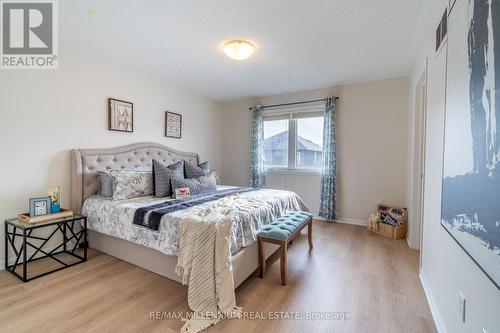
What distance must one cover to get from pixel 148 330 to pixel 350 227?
3271 mm

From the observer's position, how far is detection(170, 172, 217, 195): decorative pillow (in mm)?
2980

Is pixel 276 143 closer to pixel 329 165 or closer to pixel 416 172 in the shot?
pixel 329 165

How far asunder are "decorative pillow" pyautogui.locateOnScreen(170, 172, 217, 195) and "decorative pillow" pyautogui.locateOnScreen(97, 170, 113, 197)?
710 millimetres

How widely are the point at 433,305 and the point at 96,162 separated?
3.74 m

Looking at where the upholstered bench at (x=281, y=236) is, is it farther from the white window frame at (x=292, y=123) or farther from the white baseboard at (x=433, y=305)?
the white window frame at (x=292, y=123)

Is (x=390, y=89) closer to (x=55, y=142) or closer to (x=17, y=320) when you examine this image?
(x=55, y=142)

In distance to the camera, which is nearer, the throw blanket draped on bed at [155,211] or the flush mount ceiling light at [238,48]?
the throw blanket draped on bed at [155,211]

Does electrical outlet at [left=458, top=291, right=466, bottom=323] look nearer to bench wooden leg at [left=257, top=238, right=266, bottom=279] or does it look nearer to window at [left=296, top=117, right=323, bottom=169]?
bench wooden leg at [left=257, top=238, right=266, bottom=279]

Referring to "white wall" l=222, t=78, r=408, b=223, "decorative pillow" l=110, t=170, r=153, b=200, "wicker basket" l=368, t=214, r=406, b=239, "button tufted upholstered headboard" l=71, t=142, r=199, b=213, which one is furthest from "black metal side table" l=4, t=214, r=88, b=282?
"wicker basket" l=368, t=214, r=406, b=239

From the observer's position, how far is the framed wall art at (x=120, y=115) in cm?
316

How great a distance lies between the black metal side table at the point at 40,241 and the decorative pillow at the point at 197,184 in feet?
3.41

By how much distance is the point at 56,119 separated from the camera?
8.71 ft

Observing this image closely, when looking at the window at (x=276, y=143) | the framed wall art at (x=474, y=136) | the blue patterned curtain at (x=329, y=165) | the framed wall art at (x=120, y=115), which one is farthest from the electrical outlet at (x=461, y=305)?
the framed wall art at (x=120, y=115)

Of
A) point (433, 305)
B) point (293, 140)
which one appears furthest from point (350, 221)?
point (433, 305)
